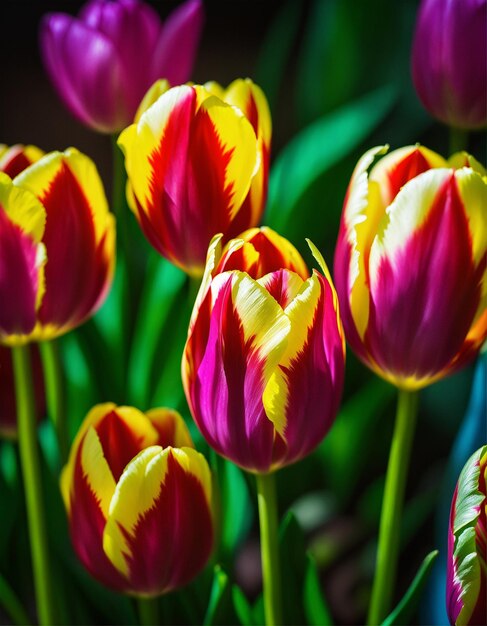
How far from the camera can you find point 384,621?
0.38 meters

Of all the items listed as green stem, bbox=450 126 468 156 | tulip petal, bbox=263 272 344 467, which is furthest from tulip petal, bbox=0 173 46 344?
green stem, bbox=450 126 468 156

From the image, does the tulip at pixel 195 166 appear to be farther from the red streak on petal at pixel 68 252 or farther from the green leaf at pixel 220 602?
the green leaf at pixel 220 602

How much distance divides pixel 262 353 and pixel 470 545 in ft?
0.31

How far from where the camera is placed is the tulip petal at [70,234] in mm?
363

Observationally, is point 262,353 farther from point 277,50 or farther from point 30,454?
point 277,50

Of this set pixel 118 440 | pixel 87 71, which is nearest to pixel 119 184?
pixel 87 71

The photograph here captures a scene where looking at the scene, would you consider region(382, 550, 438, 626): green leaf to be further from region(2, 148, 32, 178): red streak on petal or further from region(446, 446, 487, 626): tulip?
region(2, 148, 32, 178): red streak on petal

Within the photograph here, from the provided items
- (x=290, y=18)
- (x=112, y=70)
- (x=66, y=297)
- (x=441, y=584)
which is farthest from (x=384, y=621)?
(x=290, y=18)

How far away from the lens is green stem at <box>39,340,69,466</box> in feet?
1.40

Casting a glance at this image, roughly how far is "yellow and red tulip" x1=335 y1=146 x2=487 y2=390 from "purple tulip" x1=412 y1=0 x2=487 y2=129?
0.09 metres

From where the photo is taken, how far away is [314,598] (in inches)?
16.3

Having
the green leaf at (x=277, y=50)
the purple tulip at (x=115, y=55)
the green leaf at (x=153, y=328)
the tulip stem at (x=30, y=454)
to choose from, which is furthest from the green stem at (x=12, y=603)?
the green leaf at (x=277, y=50)

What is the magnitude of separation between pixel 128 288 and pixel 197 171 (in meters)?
0.17

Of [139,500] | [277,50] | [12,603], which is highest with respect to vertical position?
[277,50]
